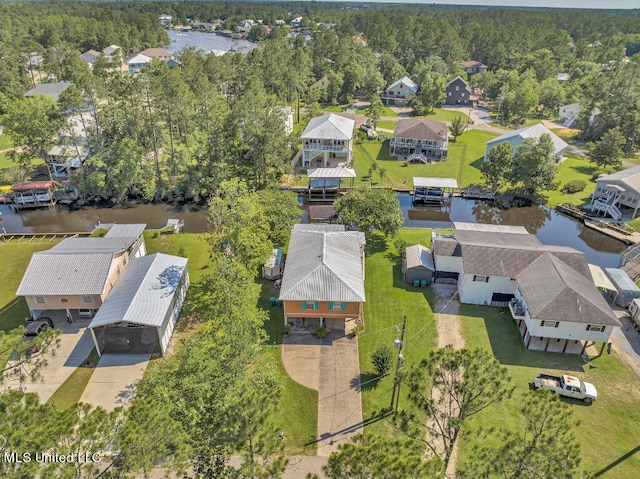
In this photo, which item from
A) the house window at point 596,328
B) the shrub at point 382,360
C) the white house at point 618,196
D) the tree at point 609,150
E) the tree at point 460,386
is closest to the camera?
the tree at point 460,386

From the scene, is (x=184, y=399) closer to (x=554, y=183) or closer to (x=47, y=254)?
(x=47, y=254)

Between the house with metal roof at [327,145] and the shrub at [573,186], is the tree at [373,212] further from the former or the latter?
the shrub at [573,186]

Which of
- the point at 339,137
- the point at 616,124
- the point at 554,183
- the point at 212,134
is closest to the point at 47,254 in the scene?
the point at 212,134

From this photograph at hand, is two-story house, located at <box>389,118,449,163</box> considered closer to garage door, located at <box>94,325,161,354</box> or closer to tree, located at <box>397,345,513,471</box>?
garage door, located at <box>94,325,161,354</box>

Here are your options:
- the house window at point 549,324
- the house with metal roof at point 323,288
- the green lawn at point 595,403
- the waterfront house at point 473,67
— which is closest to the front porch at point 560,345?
the green lawn at point 595,403

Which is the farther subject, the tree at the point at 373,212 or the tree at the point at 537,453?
the tree at the point at 373,212

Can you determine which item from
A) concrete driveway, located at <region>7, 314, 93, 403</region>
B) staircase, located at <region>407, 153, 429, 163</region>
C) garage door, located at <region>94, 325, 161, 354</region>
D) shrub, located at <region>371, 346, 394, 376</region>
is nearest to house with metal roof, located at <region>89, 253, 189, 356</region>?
garage door, located at <region>94, 325, 161, 354</region>

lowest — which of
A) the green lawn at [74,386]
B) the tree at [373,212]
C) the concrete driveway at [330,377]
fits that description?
the green lawn at [74,386]
